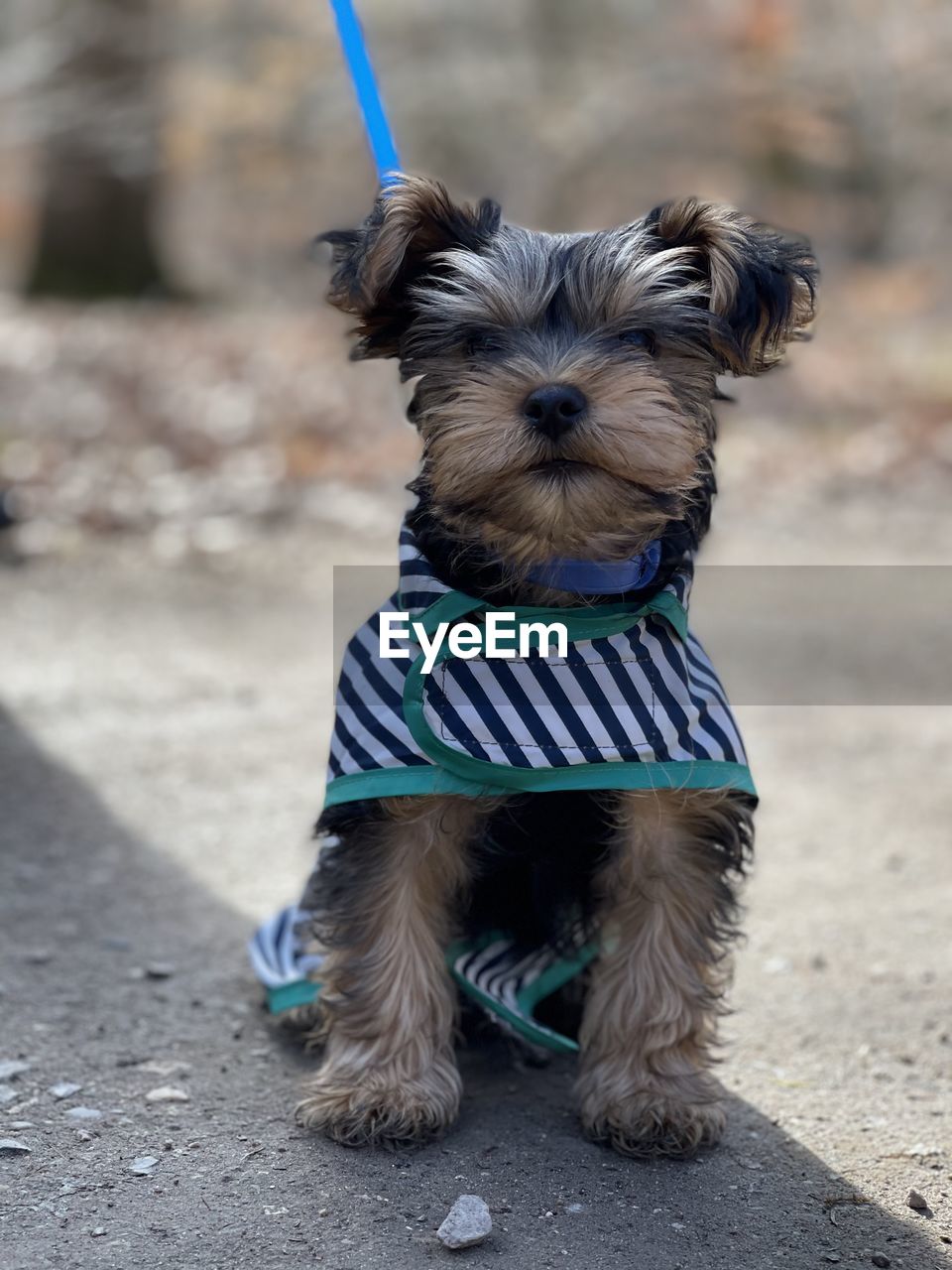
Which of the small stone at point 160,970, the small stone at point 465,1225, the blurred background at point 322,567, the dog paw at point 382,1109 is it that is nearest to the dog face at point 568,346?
the dog paw at point 382,1109

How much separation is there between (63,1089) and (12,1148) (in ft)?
1.00

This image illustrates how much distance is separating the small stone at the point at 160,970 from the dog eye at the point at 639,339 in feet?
7.48

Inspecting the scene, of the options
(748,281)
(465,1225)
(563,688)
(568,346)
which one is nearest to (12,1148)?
(465,1225)

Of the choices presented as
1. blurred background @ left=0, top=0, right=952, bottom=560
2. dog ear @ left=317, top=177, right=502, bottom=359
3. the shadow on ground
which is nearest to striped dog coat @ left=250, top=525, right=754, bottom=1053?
dog ear @ left=317, top=177, right=502, bottom=359

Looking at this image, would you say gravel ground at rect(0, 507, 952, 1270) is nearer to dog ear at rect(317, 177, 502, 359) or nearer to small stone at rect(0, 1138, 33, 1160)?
small stone at rect(0, 1138, 33, 1160)

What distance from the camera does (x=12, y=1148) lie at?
315 cm

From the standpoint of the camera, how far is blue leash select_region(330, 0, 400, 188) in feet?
11.6

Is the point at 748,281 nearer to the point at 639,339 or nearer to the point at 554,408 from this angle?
the point at 639,339

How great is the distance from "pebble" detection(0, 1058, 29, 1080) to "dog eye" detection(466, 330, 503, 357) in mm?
1976

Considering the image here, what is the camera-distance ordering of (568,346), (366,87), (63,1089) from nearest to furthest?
(568,346) → (63,1089) → (366,87)

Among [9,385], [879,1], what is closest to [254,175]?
[879,1]

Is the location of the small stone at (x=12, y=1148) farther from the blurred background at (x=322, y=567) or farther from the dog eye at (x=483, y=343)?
the dog eye at (x=483, y=343)

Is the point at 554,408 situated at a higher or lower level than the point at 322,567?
higher

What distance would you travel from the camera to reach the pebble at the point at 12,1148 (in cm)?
313
